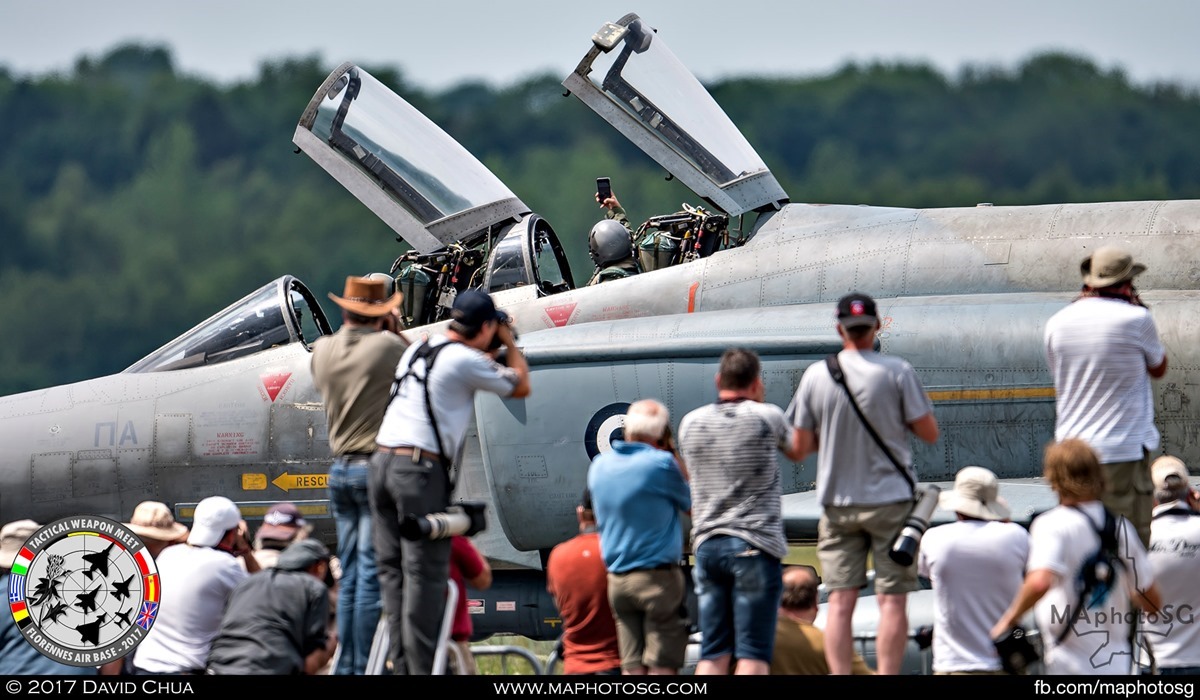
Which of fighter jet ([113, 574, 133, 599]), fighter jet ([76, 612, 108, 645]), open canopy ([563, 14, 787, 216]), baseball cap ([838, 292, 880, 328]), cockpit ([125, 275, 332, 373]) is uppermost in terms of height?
open canopy ([563, 14, 787, 216])

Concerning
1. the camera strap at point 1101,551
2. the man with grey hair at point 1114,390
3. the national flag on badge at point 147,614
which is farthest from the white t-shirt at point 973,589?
the national flag on badge at point 147,614

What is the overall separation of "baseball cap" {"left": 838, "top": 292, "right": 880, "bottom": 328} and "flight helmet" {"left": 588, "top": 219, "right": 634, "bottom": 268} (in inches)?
209

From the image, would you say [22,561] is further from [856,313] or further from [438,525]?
[856,313]

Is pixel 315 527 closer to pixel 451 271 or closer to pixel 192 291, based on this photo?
pixel 451 271

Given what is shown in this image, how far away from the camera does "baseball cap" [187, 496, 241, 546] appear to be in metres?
7.14

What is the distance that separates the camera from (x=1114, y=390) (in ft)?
21.6

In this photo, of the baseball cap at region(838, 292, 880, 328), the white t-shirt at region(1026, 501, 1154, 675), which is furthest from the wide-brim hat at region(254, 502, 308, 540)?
the white t-shirt at region(1026, 501, 1154, 675)

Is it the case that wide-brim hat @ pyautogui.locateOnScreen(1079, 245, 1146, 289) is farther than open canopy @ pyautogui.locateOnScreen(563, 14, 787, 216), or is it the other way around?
open canopy @ pyautogui.locateOnScreen(563, 14, 787, 216)

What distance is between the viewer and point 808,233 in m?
11.3

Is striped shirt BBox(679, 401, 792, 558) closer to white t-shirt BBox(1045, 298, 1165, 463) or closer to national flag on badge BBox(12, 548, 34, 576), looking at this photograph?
white t-shirt BBox(1045, 298, 1165, 463)

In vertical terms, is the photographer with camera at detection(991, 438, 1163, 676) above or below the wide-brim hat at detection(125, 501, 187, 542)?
below

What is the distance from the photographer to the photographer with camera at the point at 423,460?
6434 mm

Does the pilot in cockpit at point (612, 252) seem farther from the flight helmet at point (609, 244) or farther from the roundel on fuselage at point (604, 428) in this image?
the roundel on fuselage at point (604, 428)

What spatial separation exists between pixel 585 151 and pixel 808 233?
61.4ft
